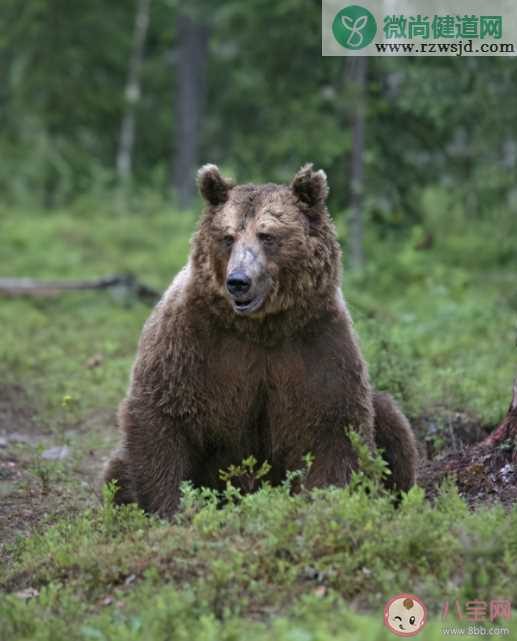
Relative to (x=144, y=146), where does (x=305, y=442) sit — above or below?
Result: below

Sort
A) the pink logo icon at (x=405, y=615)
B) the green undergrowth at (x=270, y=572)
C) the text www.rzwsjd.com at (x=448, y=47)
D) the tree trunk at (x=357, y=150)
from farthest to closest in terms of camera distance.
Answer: the tree trunk at (x=357, y=150), the text www.rzwsjd.com at (x=448, y=47), the green undergrowth at (x=270, y=572), the pink logo icon at (x=405, y=615)

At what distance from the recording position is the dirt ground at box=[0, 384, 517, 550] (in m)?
6.06

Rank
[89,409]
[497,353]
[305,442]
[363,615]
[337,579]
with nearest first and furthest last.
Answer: [363,615] → [337,579] → [305,442] → [89,409] → [497,353]

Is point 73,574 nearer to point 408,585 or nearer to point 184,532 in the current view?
point 184,532

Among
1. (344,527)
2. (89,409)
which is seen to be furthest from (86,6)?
(344,527)

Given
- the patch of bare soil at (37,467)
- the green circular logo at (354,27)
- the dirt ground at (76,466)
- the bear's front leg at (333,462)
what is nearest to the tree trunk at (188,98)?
the green circular logo at (354,27)

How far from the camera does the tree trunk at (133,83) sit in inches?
954

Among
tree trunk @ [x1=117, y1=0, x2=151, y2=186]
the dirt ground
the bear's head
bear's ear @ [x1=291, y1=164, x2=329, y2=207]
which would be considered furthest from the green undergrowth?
tree trunk @ [x1=117, y1=0, x2=151, y2=186]

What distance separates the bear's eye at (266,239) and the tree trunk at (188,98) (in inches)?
668

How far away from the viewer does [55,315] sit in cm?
1307

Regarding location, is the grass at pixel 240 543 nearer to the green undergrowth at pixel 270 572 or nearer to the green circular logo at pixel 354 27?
the green undergrowth at pixel 270 572

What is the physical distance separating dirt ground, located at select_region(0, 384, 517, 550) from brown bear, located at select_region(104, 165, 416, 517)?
0.77 m

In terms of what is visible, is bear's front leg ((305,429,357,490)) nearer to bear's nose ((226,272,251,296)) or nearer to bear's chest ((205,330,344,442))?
bear's chest ((205,330,344,442))

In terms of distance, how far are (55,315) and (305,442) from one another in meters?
7.88
